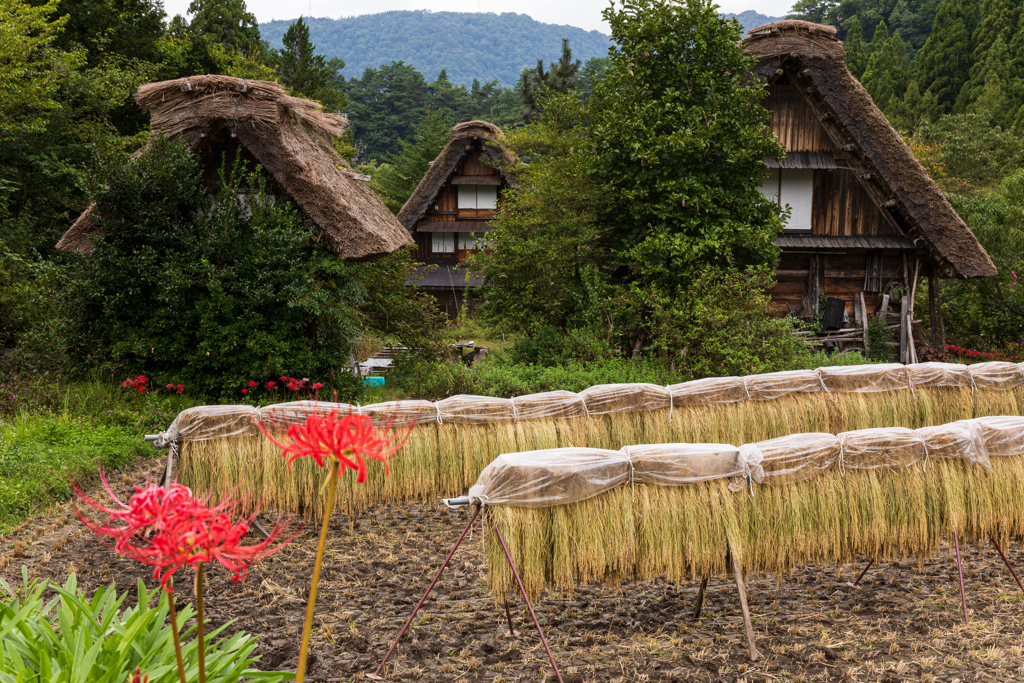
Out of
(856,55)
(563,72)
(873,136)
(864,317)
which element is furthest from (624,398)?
(856,55)

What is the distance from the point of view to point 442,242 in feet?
74.7

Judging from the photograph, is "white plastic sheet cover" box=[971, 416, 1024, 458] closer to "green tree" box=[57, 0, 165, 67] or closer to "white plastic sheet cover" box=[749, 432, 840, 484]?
"white plastic sheet cover" box=[749, 432, 840, 484]

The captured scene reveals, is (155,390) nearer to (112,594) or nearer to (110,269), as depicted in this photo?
(110,269)

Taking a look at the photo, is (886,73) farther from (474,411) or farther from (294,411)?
(294,411)

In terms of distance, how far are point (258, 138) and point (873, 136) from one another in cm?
1048

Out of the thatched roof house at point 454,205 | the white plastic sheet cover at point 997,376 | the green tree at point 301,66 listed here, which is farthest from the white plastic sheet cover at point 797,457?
the green tree at point 301,66

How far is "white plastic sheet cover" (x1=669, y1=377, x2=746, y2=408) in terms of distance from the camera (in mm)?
7066

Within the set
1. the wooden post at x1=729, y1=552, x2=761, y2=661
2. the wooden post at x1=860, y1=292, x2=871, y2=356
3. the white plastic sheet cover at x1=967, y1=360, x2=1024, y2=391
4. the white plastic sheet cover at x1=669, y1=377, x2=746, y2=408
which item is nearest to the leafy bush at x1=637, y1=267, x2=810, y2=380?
the white plastic sheet cover at x1=669, y1=377, x2=746, y2=408

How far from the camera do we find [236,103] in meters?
9.23

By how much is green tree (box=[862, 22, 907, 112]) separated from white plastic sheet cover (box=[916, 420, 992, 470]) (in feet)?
→ 94.1

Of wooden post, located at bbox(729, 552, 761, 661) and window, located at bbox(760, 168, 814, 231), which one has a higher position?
window, located at bbox(760, 168, 814, 231)

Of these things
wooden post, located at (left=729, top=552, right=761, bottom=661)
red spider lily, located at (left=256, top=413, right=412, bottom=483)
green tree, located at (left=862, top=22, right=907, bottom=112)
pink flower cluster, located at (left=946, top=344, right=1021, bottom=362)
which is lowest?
wooden post, located at (left=729, top=552, right=761, bottom=661)

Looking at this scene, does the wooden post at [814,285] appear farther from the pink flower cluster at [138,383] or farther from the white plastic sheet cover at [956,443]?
the pink flower cluster at [138,383]

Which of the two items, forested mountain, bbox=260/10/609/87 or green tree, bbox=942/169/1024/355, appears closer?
green tree, bbox=942/169/1024/355
